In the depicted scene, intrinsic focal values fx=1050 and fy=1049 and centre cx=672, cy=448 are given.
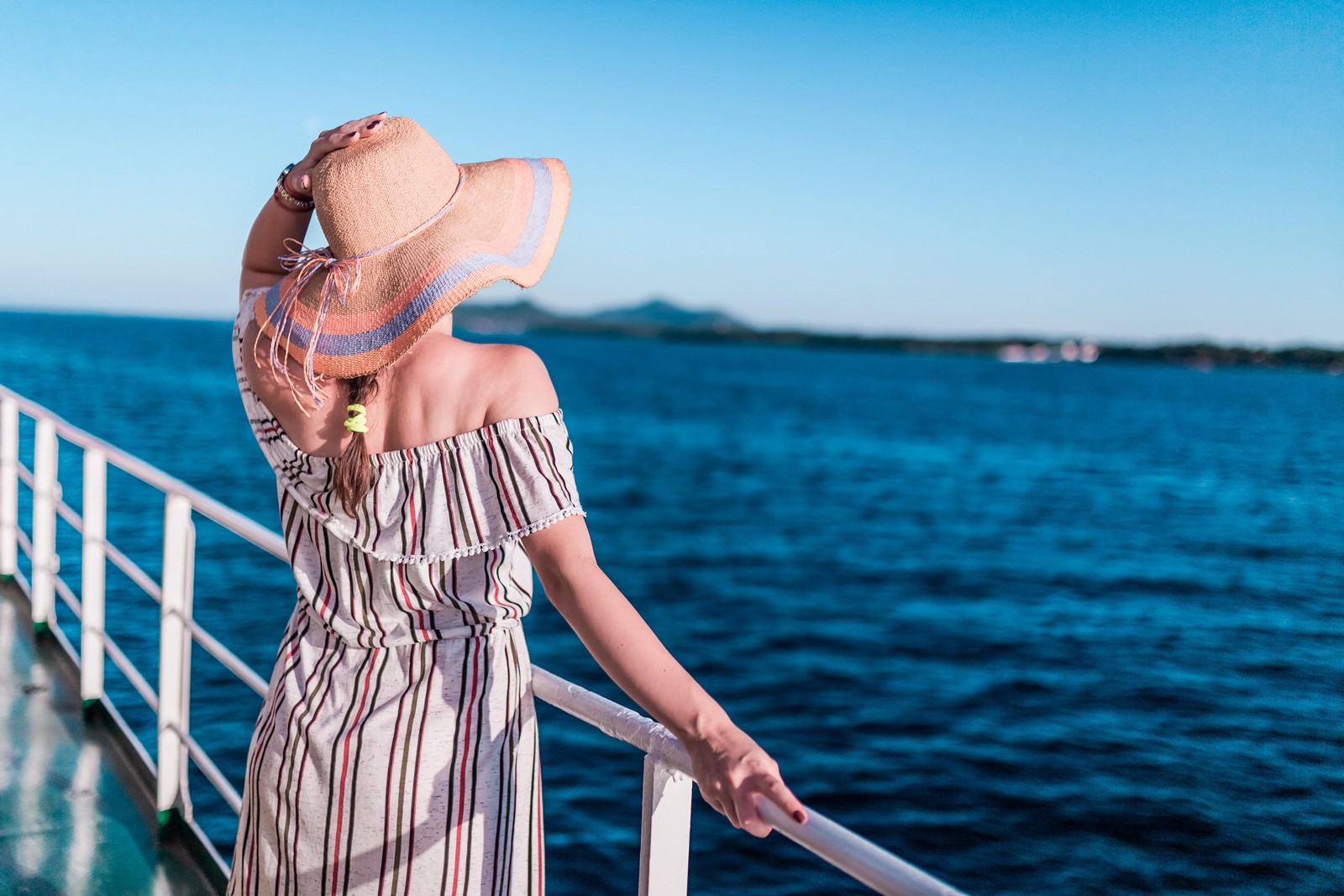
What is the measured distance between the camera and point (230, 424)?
93.9 ft

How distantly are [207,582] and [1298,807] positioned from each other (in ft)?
35.8

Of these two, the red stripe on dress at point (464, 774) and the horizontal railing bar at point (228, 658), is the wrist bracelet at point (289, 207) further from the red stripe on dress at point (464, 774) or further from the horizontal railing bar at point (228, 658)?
the horizontal railing bar at point (228, 658)

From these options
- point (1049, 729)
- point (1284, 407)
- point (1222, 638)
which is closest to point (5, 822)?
point (1049, 729)

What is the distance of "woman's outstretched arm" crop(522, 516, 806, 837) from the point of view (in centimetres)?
98

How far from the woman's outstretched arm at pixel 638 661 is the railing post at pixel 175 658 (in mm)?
1586

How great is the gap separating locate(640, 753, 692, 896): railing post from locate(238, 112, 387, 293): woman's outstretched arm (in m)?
0.74

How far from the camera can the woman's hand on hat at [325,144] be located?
1.10 metres

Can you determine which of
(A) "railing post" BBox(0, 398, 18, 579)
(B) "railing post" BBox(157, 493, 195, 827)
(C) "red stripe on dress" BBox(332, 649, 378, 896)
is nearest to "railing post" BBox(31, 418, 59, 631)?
(A) "railing post" BBox(0, 398, 18, 579)

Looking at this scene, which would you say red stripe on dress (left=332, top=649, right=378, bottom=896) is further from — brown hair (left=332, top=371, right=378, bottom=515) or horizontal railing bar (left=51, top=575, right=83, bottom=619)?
horizontal railing bar (left=51, top=575, right=83, bottom=619)

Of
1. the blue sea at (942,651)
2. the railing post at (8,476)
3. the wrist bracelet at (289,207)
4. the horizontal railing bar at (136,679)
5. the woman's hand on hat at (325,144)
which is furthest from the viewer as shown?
the blue sea at (942,651)

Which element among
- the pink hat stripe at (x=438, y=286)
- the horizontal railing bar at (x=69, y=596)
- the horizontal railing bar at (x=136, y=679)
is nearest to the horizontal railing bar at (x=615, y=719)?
the pink hat stripe at (x=438, y=286)

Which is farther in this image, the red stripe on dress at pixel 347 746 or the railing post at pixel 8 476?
the railing post at pixel 8 476

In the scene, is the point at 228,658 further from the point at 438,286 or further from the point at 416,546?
the point at 438,286

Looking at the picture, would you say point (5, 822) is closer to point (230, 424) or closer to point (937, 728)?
point (937, 728)
